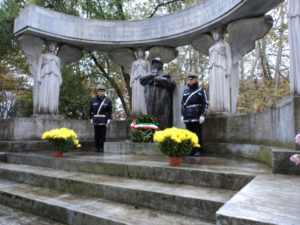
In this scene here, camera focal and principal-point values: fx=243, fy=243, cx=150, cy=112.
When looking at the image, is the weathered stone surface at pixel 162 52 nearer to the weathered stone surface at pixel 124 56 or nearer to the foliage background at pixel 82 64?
the weathered stone surface at pixel 124 56

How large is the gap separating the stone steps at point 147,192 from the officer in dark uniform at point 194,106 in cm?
259

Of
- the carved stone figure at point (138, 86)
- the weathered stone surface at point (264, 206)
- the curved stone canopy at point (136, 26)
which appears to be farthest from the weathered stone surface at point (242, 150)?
the curved stone canopy at point (136, 26)

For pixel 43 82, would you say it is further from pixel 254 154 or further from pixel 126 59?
pixel 254 154

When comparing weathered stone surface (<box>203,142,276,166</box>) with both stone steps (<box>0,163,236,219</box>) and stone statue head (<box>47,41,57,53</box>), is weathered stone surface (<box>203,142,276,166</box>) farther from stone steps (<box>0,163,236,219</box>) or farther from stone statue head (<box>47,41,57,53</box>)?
stone statue head (<box>47,41,57,53</box>)

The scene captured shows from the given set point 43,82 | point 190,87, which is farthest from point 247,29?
point 43,82

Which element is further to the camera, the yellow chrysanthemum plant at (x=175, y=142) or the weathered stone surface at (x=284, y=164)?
the yellow chrysanthemum plant at (x=175, y=142)

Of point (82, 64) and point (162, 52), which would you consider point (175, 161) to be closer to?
point (162, 52)

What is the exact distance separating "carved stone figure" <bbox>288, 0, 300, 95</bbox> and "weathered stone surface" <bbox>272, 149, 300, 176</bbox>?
91 cm

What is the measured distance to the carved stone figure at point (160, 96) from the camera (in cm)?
745

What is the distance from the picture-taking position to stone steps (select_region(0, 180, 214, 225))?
2633 mm

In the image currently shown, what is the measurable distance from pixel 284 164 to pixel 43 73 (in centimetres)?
820

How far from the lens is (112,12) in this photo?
514 inches

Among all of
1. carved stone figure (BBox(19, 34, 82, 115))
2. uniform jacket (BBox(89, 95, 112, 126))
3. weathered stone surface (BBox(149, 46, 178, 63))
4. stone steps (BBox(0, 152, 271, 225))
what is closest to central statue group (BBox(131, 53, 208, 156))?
weathered stone surface (BBox(149, 46, 178, 63))

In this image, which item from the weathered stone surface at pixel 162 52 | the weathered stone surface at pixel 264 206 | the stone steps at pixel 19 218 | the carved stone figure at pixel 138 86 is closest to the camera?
the weathered stone surface at pixel 264 206
